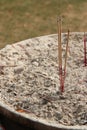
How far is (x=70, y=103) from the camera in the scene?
418 cm

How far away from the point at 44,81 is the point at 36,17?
11.8 feet

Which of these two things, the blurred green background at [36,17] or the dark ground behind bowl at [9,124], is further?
the blurred green background at [36,17]

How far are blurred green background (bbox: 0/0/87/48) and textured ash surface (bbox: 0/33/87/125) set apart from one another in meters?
1.94

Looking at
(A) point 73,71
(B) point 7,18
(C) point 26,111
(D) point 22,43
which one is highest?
(B) point 7,18

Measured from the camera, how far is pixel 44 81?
4.52 metres

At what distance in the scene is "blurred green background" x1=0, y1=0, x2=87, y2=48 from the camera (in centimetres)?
736

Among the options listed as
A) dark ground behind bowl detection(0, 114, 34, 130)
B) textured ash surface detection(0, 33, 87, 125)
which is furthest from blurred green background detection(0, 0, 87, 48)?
dark ground behind bowl detection(0, 114, 34, 130)

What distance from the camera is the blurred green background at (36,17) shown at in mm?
7359

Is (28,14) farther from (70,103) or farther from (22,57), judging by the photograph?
(70,103)

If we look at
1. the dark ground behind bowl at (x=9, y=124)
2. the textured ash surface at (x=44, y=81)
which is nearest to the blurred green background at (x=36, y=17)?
the textured ash surface at (x=44, y=81)

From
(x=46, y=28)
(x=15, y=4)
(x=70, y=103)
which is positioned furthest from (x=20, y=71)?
(x=15, y=4)

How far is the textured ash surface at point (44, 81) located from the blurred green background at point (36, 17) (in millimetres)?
1937

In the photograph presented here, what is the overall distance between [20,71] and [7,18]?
3317 mm

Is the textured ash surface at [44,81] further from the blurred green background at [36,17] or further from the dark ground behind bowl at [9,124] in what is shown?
the blurred green background at [36,17]
